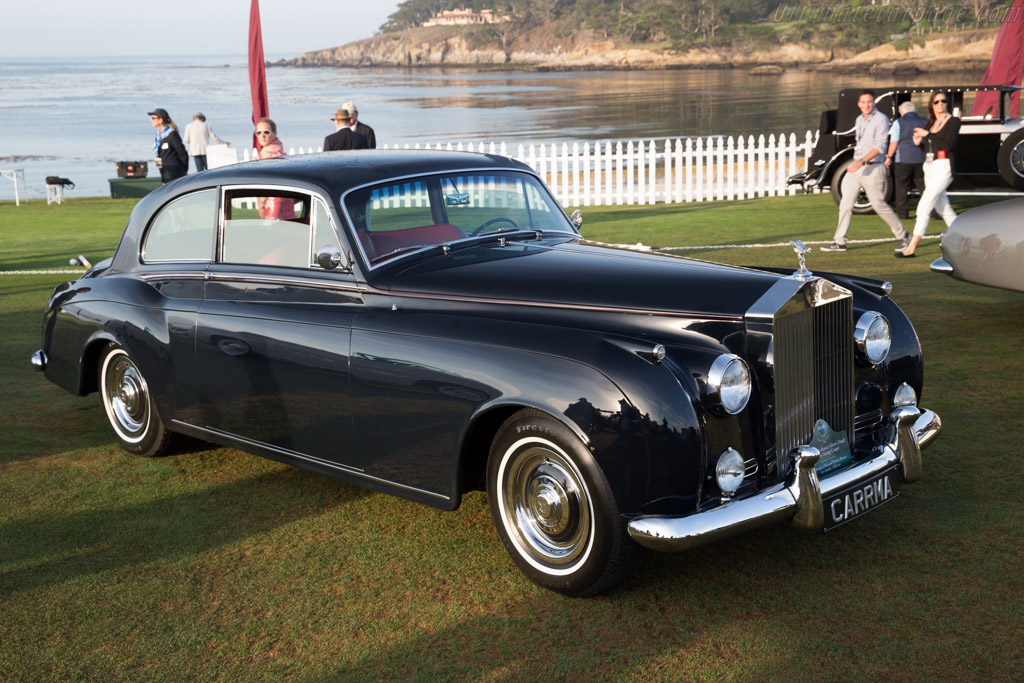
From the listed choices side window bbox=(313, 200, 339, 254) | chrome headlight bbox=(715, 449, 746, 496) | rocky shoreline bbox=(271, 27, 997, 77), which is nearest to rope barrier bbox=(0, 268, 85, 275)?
side window bbox=(313, 200, 339, 254)

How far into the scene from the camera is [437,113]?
226 feet

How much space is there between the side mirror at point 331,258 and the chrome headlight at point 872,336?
2.39 meters

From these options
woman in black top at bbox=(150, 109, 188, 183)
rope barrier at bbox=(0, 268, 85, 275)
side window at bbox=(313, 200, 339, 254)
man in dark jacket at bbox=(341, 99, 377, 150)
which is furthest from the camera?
woman in black top at bbox=(150, 109, 188, 183)

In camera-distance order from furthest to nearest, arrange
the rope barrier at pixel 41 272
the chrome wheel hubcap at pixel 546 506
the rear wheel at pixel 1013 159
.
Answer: the rear wheel at pixel 1013 159
the rope barrier at pixel 41 272
the chrome wheel hubcap at pixel 546 506

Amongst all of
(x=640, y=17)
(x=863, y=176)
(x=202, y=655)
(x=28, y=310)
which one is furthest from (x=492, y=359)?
(x=640, y=17)

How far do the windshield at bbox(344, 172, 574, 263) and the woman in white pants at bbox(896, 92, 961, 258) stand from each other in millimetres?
7644

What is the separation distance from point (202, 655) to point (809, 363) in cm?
265

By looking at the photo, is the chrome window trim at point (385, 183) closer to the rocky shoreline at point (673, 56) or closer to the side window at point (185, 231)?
the side window at point (185, 231)

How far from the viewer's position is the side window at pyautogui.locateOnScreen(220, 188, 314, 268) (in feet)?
16.8

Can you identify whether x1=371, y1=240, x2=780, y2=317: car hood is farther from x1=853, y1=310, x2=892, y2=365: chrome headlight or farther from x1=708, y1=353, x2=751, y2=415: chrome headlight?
x1=853, y1=310, x2=892, y2=365: chrome headlight

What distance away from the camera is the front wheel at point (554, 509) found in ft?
12.9

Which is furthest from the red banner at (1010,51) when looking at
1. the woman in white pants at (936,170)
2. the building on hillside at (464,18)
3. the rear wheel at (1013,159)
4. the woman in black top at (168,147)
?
the building on hillside at (464,18)

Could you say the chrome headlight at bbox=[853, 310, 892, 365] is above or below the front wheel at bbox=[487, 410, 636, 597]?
above

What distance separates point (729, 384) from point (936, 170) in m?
9.37
